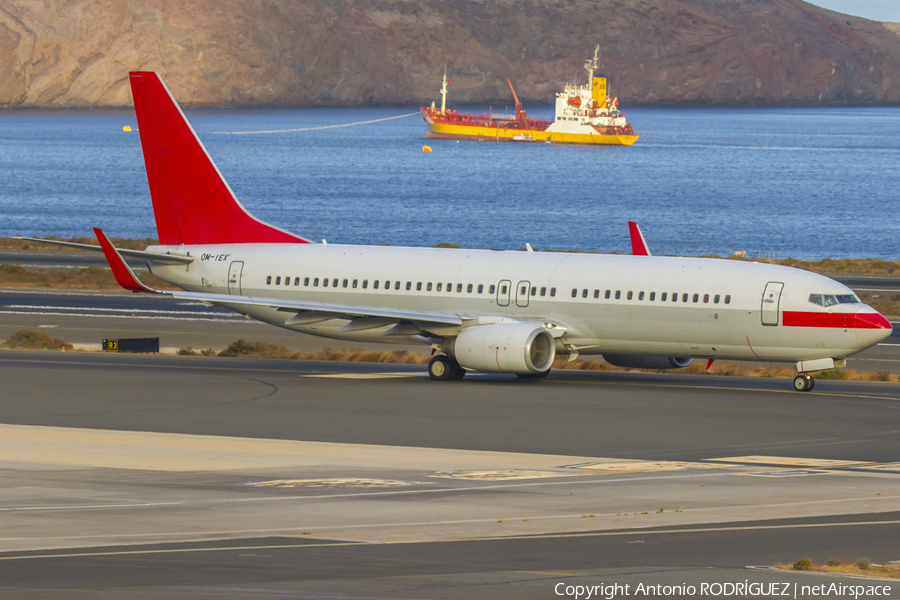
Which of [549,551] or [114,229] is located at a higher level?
[549,551]

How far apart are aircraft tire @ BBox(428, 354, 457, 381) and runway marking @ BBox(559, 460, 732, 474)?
14676 mm

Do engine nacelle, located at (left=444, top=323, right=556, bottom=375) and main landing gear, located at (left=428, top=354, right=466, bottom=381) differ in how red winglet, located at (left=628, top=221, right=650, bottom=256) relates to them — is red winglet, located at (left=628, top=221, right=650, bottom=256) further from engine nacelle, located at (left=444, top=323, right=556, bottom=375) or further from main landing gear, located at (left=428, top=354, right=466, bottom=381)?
main landing gear, located at (left=428, top=354, right=466, bottom=381)

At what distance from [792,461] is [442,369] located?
15.9 m

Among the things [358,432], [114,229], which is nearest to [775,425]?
[358,432]

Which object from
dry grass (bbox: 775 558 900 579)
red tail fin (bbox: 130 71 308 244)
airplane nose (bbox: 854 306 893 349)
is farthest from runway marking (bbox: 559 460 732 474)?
red tail fin (bbox: 130 71 308 244)

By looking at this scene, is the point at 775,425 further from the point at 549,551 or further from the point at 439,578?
Result: the point at 439,578

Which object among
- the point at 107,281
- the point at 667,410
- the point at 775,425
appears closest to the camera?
the point at 775,425

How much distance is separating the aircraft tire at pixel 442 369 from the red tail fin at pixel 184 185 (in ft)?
25.9

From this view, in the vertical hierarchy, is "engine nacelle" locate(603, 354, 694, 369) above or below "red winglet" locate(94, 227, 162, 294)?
below

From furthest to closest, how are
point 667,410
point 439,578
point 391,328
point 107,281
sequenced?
point 107,281 → point 391,328 → point 667,410 → point 439,578

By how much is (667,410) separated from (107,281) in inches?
2035

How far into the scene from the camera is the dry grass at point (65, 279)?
76125 mm

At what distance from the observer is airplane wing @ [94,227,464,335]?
3869cm

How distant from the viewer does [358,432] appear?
29766 mm
